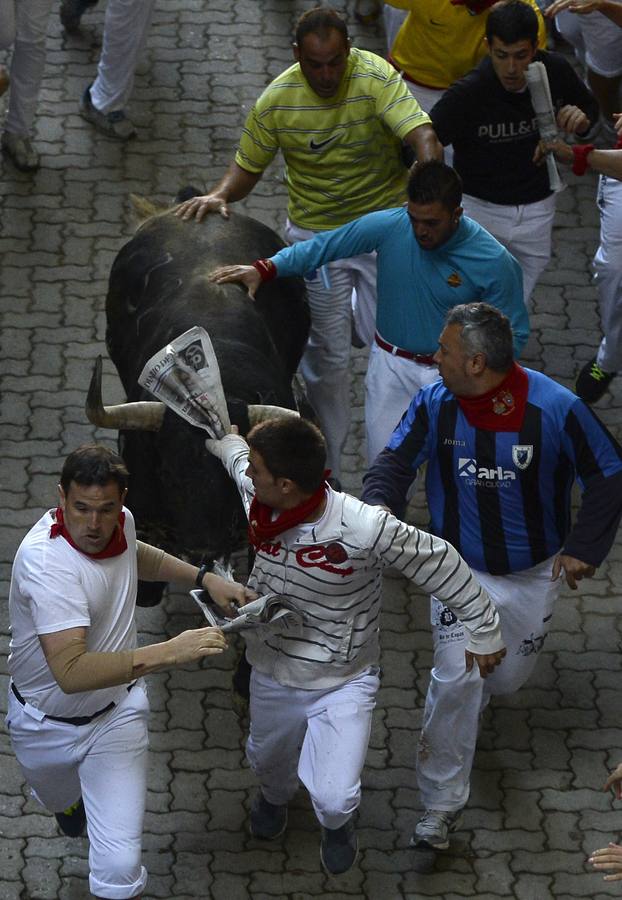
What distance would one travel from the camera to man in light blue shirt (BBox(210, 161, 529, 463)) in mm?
6680

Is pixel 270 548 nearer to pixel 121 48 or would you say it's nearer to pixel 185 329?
pixel 185 329

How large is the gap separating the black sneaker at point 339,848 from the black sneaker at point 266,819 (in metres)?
0.37

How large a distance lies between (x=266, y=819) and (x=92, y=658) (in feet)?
5.10

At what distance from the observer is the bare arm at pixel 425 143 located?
7430 mm

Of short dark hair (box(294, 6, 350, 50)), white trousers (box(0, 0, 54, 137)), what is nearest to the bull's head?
short dark hair (box(294, 6, 350, 50))

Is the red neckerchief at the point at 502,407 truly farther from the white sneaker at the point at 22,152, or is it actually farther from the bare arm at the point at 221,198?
the white sneaker at the point at 22,152

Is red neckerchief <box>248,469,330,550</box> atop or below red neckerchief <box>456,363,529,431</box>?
below

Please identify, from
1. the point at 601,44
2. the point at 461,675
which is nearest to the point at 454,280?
the point at 461,675

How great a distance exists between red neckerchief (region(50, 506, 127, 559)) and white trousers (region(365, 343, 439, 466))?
2132 millimetres

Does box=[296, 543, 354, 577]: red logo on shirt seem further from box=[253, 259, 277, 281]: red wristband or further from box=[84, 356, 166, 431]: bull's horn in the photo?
box=[253, 259, 277, 281]: red wristband

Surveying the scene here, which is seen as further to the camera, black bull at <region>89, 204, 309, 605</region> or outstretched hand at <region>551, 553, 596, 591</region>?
black bull at <region>89, 204, 309, 605</region>

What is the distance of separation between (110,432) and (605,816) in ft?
12.0

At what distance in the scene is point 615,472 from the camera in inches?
229

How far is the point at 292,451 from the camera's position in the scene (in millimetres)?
5211
